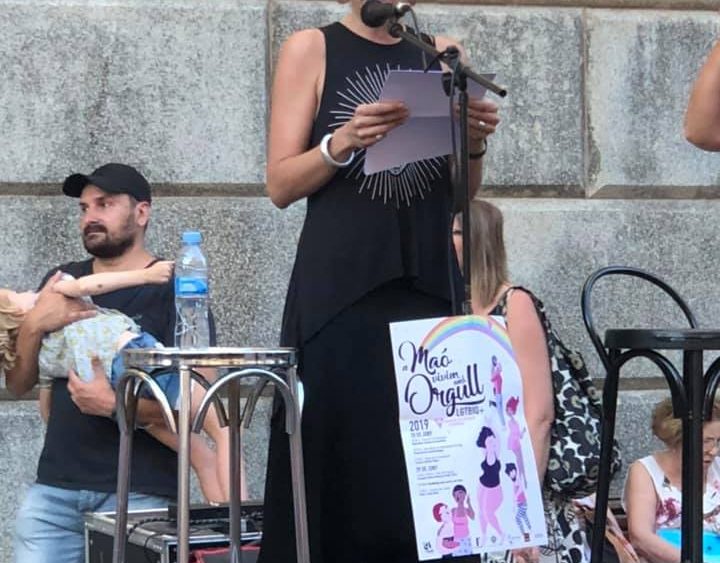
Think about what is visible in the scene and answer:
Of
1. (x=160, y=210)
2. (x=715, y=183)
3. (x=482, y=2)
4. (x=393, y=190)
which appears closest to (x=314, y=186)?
(x=393, y=190)

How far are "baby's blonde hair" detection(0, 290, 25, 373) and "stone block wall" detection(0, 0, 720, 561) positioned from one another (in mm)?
887

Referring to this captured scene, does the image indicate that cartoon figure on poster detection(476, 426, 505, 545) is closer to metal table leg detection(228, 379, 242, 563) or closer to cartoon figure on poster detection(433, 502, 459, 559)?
cartoon figure on poster detection(433, 502, 459, 559)

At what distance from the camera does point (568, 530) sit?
A: 167 inches

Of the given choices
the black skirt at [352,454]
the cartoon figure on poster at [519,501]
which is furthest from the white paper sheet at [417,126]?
the cartoon figure on poster at [519,501]

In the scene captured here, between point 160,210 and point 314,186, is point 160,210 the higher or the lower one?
the higher one

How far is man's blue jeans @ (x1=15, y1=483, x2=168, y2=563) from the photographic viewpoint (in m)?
4.29

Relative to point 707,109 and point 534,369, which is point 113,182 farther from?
point 707,109

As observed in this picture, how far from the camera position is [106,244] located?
4480mm

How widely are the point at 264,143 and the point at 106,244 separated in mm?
1098

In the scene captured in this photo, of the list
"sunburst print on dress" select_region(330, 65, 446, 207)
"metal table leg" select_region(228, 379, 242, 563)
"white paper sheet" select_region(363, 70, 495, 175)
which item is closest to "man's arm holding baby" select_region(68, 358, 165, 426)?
"metal table leg" select_region(228, 379, 242, 563)

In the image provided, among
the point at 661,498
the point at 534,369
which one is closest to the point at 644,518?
the point at 661,498

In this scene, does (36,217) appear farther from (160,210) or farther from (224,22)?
(224,22)

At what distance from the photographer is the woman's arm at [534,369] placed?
163 inches

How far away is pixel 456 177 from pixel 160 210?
2459 millimetres
